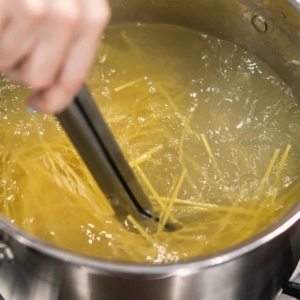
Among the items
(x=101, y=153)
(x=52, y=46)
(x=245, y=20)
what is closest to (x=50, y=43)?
(x=52, y=46)

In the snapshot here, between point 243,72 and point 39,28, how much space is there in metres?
0.73

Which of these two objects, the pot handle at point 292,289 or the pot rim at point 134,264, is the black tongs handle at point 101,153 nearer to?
the pot rim at point 134,264

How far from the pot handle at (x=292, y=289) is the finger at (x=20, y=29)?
1.82 feet

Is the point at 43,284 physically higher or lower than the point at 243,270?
lower

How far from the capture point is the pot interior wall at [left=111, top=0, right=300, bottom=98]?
0.87m

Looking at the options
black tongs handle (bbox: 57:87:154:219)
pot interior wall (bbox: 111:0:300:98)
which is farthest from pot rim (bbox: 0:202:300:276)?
pot interior wall (bbox: 111:0:300:98)

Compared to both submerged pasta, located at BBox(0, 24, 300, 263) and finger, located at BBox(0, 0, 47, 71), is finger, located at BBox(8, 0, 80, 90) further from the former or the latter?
submerged pasta, located at BBox(0, 24, 300, 263)

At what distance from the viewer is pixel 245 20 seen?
96 cm

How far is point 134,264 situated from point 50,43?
257 mm

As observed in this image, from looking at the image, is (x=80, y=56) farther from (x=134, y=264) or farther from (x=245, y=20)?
(x=245, y=20)

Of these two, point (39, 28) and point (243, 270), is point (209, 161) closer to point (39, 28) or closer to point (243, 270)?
point (243, 270)

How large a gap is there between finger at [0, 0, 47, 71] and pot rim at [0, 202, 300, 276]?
0.75ft

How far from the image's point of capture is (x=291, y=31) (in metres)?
0.87

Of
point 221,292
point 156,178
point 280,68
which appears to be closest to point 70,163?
point 156,178
